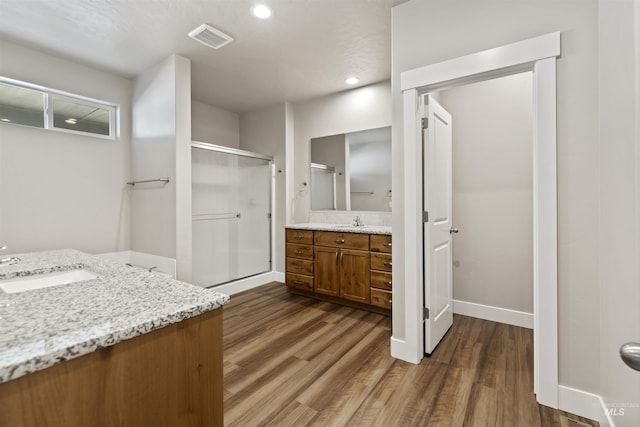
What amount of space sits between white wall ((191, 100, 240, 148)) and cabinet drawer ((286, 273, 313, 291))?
Result: 238 cm

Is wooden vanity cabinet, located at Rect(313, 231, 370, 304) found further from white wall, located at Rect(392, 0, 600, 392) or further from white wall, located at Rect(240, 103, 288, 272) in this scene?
white wall, located at Rect(392, 0, 600, 392)

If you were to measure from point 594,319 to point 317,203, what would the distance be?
304cm

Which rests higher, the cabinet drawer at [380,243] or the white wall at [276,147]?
the white wall at [276,147]

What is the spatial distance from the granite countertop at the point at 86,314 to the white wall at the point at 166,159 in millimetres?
1686

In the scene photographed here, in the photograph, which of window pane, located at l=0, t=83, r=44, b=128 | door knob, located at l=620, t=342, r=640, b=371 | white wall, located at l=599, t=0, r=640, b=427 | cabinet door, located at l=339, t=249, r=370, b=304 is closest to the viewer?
door knob, located at l=620, t=342, r=640, b=371

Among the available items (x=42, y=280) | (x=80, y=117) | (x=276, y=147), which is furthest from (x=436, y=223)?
(x=80, y=117)

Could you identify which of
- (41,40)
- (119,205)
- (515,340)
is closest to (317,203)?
(119,205)

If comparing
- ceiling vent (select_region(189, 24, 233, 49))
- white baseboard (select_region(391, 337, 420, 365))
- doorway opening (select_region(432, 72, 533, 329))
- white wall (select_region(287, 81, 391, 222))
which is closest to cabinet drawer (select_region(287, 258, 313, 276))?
white wall (select_region(287, 81, 391, 222))

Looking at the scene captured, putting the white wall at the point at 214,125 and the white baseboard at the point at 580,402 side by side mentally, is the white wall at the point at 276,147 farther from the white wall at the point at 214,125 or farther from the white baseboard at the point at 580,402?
the white baseboard at the point at 580,402

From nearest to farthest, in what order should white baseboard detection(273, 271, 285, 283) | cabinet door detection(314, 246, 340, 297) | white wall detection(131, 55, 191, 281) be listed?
white wall detection(131, 55, 191, 281) → cabinet door detection(314, 246, 340, 297) → white baseboard detection(273, 271, 285, 283)

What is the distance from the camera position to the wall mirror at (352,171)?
3.47 m

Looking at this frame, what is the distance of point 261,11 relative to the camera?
2.15 meters

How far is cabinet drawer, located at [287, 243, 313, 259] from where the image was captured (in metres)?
3.43

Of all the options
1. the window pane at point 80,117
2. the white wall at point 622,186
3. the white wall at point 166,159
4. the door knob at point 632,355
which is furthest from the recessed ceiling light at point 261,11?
the door knob at point 632,355
